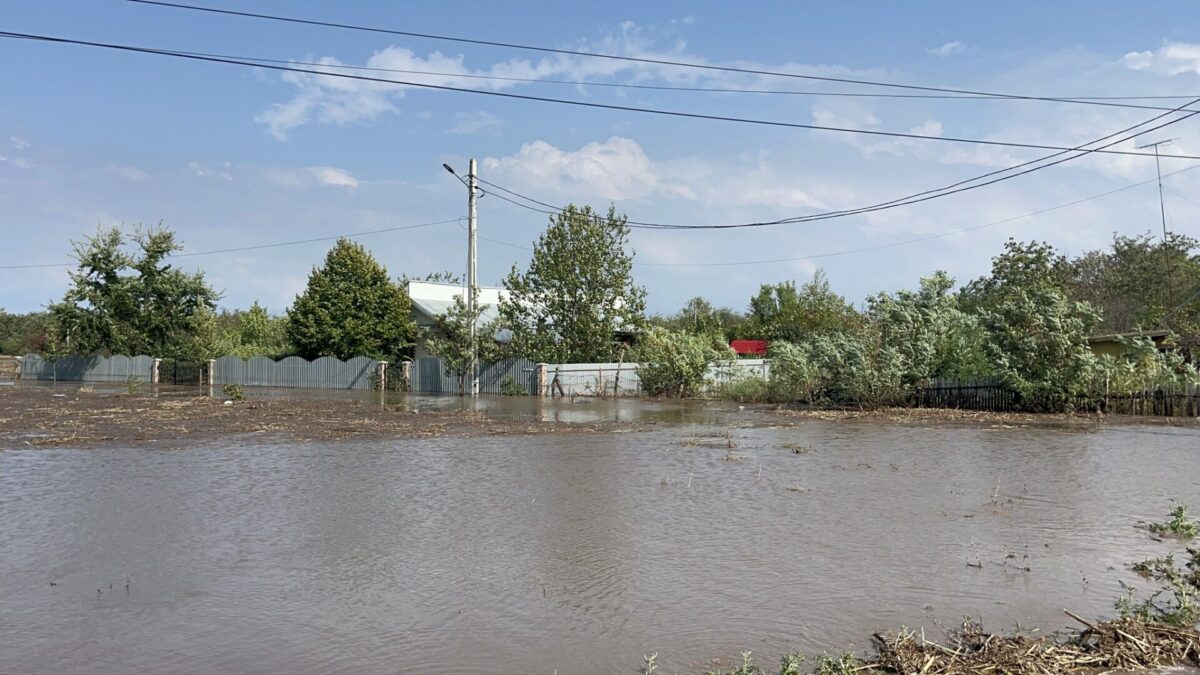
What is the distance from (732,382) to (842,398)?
611 centimetres

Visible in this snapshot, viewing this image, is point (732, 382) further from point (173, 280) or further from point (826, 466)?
point (173, 280)

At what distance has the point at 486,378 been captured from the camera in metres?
34.4

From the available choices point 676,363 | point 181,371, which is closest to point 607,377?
point 676,363

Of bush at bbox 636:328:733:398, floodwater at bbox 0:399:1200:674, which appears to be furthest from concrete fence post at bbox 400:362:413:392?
floodwater at bbox 0:399:1200:674

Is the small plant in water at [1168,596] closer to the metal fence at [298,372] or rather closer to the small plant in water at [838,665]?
the small plant in water at [838,665]

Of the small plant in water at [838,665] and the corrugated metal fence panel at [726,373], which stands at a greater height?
the corrugated metal fence panel at [726,373]

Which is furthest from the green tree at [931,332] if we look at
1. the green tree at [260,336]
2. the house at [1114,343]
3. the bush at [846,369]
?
the green tree at [260,336]

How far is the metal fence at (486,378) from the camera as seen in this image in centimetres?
3311

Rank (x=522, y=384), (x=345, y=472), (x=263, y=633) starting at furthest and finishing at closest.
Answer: (x=522, y=384) → (x=345, y=472) → (x=263, y=633)

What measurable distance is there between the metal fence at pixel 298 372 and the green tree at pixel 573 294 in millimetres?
8502

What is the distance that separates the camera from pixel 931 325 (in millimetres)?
24594

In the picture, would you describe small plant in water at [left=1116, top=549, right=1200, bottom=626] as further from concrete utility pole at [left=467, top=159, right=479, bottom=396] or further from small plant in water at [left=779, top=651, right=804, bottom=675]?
concrete utility pole at [left=467, top=159, right=479, bottom=396]

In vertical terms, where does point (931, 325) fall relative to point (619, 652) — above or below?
above

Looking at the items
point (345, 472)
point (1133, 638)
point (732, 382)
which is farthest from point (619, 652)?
point (732, 382)
